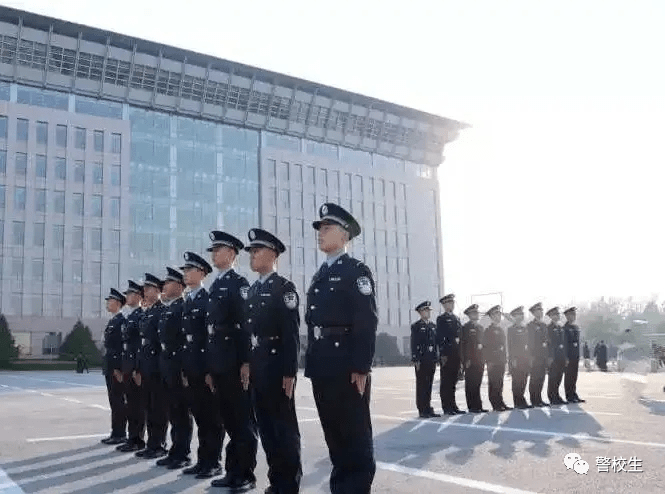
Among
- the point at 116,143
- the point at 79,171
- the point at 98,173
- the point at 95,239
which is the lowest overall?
the point at 95,239

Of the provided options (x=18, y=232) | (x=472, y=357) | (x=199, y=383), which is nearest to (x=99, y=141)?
(x=18, y=232)

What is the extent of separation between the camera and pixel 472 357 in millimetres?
12703

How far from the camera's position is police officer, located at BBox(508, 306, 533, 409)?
43.6 ft

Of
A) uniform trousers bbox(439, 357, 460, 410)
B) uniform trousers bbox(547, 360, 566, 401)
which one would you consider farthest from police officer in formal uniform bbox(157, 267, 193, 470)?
uniform trousers bbox(547, 360, 566, 401)

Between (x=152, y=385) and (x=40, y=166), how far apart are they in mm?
52609

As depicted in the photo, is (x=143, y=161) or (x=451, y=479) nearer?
(x=451, y=479)

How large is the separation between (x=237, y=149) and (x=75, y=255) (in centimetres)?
1722

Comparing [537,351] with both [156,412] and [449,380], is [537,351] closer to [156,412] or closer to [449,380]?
[449,380]

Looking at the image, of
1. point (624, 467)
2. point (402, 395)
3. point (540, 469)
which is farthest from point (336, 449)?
point (402, 395)

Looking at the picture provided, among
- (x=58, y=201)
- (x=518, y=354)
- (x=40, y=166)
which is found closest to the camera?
(x=518, y=354)

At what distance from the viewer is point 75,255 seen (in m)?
56.1

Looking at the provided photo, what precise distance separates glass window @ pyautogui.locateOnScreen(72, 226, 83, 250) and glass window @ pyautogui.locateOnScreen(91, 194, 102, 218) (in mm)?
1777

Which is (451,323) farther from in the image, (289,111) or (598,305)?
(598,305)

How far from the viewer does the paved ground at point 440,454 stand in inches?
238
